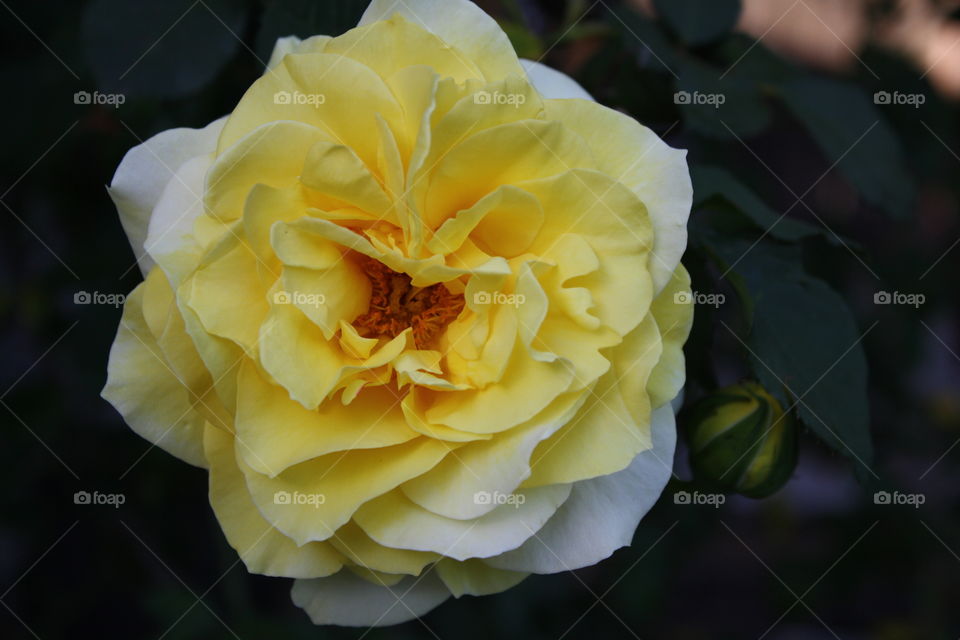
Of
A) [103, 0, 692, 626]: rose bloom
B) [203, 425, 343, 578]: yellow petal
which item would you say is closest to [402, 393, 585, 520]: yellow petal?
[103, 0, 692, 626]: rose bloom

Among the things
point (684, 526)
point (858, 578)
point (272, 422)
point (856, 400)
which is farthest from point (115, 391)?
point (858, 578)

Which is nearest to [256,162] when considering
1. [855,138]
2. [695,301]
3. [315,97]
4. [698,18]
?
[315,97]

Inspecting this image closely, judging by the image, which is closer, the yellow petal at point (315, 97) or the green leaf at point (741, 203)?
the yellow petal at point (315, 97)

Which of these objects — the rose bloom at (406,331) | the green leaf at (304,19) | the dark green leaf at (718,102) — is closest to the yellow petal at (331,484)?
the rose bloom at (406,331)

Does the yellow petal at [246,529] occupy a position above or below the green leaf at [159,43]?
below

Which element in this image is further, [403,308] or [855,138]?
[855,138]

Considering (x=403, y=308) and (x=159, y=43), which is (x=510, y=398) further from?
(x=159, y=43)

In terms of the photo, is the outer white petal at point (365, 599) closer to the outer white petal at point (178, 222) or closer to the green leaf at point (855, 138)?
the outer white petal at point (178, 222)
